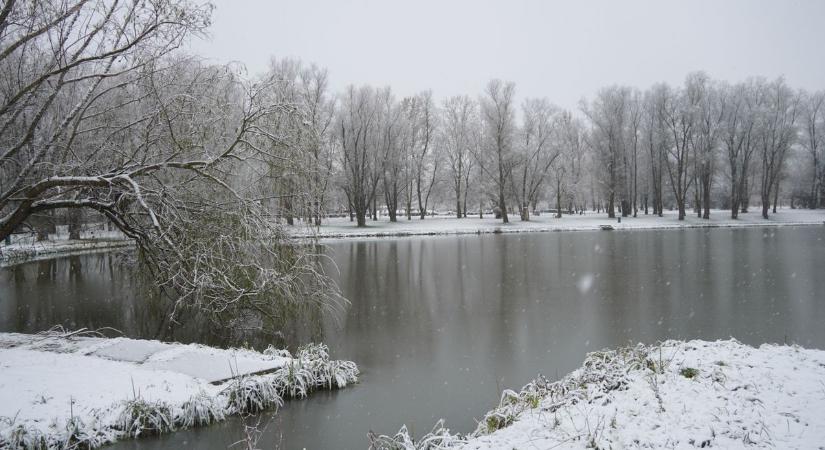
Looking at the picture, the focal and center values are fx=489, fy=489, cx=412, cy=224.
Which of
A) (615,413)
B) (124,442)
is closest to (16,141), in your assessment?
(124,442)

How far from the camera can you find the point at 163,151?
31.8ft

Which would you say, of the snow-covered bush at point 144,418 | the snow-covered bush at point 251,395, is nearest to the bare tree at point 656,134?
the snow-covered bush at point 251,395

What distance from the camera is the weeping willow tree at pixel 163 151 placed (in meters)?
8.66

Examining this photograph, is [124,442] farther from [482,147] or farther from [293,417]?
[482,147]

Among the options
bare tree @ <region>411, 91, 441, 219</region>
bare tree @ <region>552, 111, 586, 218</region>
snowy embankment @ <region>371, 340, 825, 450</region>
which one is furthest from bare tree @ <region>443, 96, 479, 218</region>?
snowy embankment @ <region>371, 340, 825, 450</region>

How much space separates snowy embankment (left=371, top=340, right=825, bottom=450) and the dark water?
107 centimetres

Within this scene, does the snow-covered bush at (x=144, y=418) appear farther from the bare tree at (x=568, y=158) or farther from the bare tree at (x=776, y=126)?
the bare tree at (x=776, y=126)

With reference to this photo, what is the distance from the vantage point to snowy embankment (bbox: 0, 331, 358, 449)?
217 inches

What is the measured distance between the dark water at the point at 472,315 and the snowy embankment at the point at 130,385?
0.93 ft

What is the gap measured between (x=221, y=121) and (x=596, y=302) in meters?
10.3

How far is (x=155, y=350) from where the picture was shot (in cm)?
784

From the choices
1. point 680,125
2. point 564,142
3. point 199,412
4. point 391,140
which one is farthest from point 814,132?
point 199,412

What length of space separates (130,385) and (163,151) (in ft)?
16.4

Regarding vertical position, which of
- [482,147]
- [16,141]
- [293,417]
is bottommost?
[293,417]
